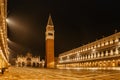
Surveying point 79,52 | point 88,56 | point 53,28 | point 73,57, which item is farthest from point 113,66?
point 53,28

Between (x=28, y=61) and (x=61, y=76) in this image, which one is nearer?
(x=61, y=76)

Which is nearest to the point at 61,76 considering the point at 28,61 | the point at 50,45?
the point at 50,45

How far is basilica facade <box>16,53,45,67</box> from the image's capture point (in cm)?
13716

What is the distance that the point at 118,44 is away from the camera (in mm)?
47344

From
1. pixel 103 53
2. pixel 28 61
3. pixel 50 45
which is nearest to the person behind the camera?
pixel 103 53

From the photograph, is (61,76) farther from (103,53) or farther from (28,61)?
(28,61)

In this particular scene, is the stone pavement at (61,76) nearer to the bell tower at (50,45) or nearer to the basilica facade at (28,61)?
the bell tower at (50,45)

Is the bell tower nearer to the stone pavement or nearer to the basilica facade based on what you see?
the basilica facade

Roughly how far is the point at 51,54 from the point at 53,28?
1396 centimetres

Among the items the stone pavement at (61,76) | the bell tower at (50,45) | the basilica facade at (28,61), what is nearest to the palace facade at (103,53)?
the bell tower at (50,45)

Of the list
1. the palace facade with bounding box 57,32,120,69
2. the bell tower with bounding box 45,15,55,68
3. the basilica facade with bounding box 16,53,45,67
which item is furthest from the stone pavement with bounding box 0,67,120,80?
the basilica facade with bounding box 16,53,45,67

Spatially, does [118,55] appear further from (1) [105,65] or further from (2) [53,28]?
(2) [53,28]

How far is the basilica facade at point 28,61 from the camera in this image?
137163mm

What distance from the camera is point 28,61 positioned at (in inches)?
5531
